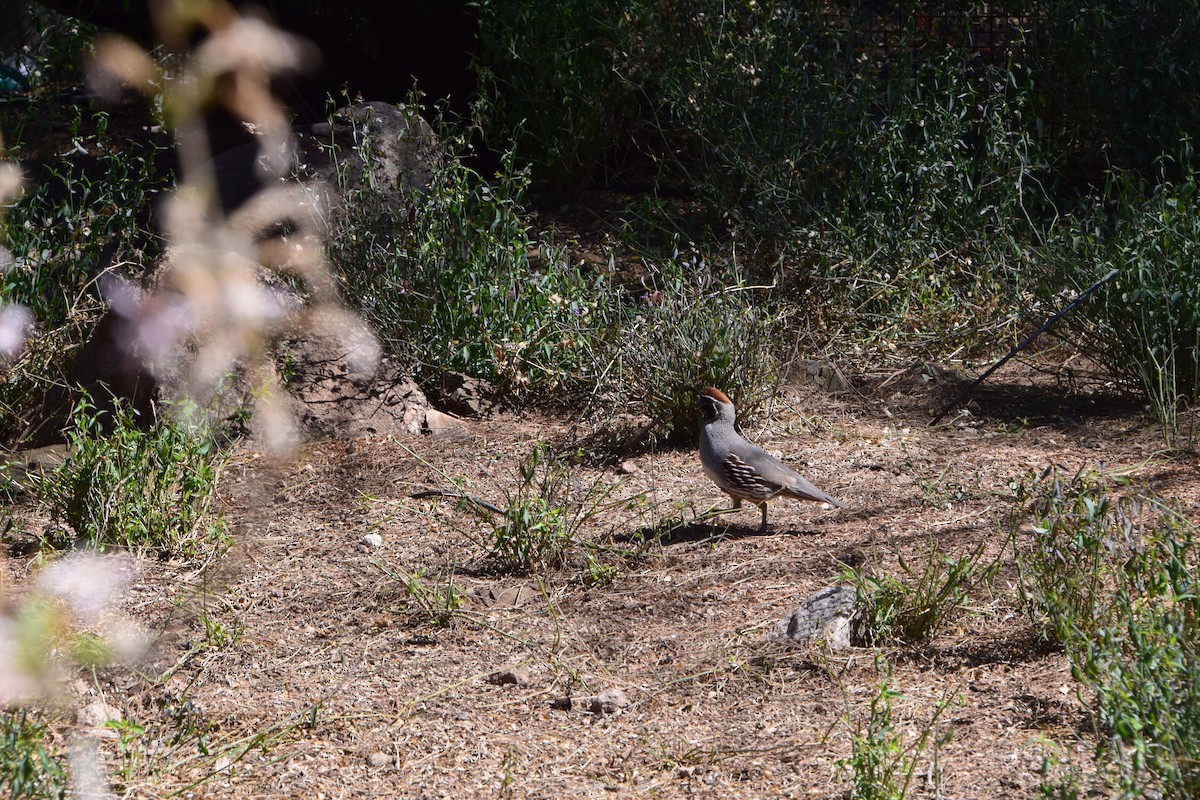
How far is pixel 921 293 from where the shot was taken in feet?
22.4

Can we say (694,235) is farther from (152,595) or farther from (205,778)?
(205,778)

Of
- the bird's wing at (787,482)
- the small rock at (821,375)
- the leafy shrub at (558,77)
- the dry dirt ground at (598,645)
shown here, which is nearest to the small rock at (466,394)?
the dry dirt ground at (598,645)

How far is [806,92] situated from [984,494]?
3.34m

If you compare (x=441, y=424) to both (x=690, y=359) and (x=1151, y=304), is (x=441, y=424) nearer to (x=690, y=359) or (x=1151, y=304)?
(x=690, y=359)

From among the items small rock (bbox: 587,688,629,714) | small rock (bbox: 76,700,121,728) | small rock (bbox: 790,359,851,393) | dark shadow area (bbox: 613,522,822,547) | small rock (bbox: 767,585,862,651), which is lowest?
small rock (bbox: 587,688,629,714)

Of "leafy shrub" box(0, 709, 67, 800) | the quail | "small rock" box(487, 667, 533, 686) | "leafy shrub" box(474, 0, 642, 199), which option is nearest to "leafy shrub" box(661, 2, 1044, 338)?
"leafy shrub" box(474, 0, 642, 199)

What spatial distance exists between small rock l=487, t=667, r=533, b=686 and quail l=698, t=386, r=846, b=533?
4.14ft

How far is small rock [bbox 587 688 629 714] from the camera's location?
348 centimetres

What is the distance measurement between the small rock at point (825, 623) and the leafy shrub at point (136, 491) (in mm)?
2054

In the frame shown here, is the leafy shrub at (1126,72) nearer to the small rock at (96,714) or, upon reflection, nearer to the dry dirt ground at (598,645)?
the dry dirt ground at (598,645)

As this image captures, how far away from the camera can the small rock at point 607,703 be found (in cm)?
348

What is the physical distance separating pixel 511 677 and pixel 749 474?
133cm

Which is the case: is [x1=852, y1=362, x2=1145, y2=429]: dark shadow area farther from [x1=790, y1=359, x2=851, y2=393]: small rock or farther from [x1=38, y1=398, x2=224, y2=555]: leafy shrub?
[x1=38, y1=398, x2=224, y2=555]: leafy shrub

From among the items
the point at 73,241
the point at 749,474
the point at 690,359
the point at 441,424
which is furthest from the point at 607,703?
the point at 73,241
